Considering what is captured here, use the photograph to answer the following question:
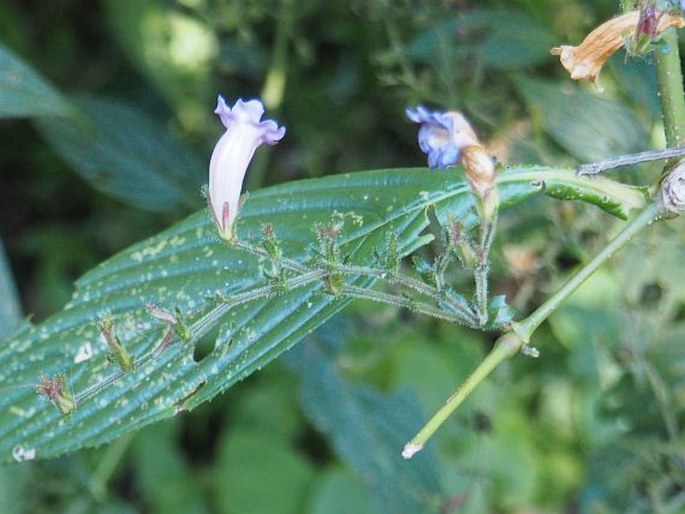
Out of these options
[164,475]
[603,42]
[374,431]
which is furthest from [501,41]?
[164,475]

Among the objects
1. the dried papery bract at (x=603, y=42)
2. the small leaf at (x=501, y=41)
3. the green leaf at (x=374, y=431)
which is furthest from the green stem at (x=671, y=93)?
the green leaf at (x=374, y=431)

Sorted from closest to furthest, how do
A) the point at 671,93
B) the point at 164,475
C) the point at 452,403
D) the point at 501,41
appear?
the point at 452,403 < the point at 671,93 < the point at 501,41 < the point at 164,475

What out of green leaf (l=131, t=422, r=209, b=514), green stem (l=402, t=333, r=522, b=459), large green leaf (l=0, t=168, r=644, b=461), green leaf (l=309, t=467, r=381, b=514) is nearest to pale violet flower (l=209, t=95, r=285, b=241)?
large green leaf (l=0, t=168, r=644, b=461)

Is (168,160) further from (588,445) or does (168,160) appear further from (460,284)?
(588,445)

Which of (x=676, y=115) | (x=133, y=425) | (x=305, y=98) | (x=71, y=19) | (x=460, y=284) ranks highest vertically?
(x=71, y=19)

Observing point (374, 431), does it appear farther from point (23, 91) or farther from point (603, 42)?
point (603, 42)

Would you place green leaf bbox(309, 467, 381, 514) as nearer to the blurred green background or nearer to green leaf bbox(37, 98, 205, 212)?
the blurred green background

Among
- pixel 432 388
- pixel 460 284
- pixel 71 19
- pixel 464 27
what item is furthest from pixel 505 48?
pixel 71 19
